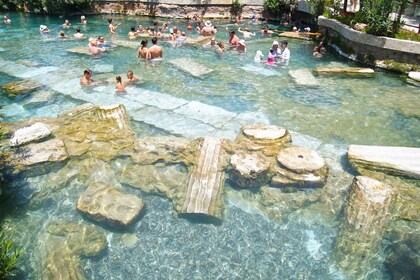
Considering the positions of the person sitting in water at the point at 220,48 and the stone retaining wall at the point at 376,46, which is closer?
the stone retaining wall at the point at 376,46

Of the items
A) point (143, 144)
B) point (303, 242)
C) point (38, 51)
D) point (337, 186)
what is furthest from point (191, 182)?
point (38, 51)

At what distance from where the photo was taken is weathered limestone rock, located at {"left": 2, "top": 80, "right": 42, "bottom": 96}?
11.1 m

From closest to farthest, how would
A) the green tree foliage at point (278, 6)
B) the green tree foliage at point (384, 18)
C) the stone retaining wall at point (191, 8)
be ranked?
the green tree foliage at point (384, 18)
the green tree foliage at point (278, 6)
the stone retaining wall at point (191, 8)

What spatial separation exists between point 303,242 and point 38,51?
1632cm

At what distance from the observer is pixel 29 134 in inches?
303

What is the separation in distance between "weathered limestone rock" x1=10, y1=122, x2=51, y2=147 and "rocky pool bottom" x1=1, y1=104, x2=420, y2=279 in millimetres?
33

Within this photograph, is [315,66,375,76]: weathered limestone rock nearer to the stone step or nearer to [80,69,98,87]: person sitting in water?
the stone step

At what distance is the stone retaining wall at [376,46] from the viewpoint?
12414mm

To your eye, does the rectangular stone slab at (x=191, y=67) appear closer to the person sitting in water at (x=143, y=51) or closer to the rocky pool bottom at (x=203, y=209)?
the person sitting in water at (x=143, y=51)

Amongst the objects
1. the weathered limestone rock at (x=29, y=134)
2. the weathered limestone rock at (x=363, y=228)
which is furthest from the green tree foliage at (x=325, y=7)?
the weathered limestone rock at (x=29, y=134)

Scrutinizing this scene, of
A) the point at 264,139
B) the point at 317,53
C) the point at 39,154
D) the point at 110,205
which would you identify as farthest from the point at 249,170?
the point at 317,53

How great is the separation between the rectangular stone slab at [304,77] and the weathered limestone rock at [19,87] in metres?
9.60

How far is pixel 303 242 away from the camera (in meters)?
5.62

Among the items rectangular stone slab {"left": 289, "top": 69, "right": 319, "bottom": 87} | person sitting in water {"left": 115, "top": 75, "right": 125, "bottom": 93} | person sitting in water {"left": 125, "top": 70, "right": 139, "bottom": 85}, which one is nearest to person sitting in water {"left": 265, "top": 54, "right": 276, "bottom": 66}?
rectangular stone slab {"left": 289, "top": 69, "right": 319, "bottom": 87}
